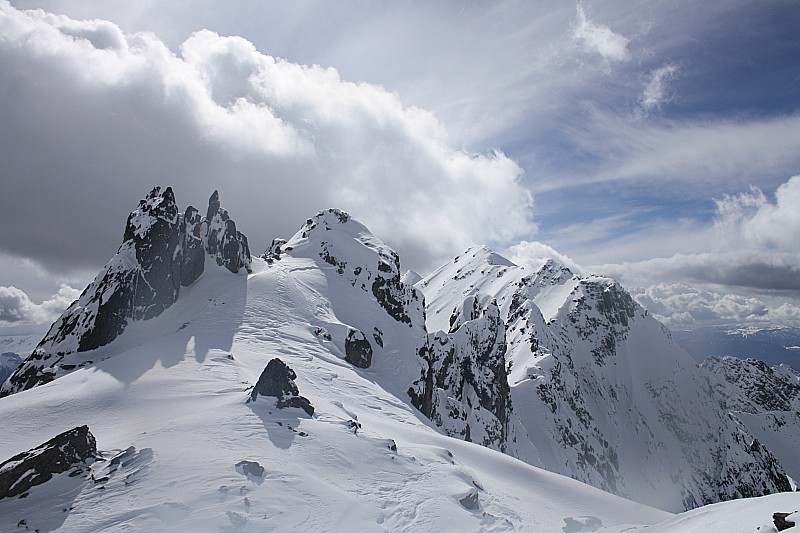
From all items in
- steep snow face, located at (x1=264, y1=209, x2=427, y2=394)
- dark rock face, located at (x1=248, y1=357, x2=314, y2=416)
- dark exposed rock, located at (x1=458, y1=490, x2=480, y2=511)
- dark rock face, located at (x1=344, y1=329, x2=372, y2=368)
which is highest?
steep snow face, located at (x1=264, y1=209, x2=427, y2=394)

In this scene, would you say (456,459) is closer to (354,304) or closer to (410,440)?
(410,440)

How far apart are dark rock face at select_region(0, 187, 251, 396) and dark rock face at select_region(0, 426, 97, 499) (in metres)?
32.5

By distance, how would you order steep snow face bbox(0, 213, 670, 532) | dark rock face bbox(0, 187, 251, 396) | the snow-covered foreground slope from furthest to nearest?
dark rock face bbox(0, 187, 251, 396)
steep snow face bbox(0, 213, 670, 532)
the snow-covered foreground slope

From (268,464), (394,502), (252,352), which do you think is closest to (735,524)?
(394,502)

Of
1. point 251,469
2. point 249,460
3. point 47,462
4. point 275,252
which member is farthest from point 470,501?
point 275,252

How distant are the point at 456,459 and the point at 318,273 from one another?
166 ft

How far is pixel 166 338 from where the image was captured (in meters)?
46.6

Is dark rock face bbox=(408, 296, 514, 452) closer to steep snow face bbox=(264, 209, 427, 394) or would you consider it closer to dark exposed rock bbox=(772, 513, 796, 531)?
steep snow face bbox=(264, 209, 427, 394)

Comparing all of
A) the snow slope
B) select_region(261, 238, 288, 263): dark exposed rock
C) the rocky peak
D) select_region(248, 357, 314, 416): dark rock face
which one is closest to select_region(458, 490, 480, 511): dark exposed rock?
the snow slope

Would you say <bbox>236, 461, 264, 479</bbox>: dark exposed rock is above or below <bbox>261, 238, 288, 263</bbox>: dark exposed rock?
below

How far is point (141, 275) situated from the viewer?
55969mm

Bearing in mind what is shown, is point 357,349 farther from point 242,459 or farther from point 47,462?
point 47,462

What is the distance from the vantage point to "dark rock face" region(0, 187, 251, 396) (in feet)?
163

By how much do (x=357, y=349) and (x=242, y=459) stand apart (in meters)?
38.2
